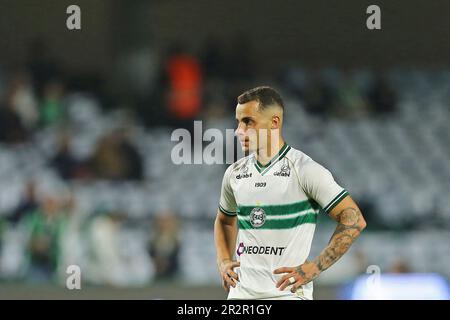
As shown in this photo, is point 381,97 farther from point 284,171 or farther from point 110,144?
point 284,171

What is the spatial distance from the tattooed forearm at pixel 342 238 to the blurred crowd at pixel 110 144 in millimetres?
7818

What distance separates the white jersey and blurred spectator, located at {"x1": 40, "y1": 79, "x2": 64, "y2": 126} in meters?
10.0

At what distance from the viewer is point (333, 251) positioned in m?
4.98

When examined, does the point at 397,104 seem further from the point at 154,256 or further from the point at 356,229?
the point at 356,229

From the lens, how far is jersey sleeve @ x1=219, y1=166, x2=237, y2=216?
18.1 ft

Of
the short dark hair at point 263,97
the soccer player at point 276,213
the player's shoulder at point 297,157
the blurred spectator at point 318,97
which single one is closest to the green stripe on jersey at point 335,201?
the soccer player at point 276,213

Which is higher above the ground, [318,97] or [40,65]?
[40,65]

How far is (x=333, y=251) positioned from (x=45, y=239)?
840 centimetres

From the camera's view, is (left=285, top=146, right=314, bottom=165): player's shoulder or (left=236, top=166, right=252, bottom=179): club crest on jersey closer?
(left=285, top=146, right=314, bottom=165): player's shoulder

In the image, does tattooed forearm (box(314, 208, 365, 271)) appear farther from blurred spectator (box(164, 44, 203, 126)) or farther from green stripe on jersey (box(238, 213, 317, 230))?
blurred spectator (box(164, 44, 203, 126))

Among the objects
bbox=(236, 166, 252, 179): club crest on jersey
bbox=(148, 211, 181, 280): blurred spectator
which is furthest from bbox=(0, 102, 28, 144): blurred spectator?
bbox=(236, 166, 252, 179): club crest on jersey

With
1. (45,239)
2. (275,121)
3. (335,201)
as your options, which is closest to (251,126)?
(275,121)

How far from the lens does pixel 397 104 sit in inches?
606
